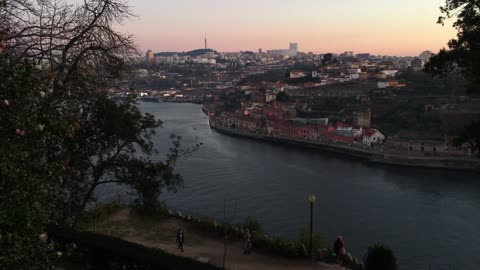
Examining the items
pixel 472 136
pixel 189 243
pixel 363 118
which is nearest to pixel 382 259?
pixel 472 136

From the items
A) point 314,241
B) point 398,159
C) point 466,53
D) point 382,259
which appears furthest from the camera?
point 398,159

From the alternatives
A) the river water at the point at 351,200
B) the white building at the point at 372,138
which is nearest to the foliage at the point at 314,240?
the river water at the point at 351,200

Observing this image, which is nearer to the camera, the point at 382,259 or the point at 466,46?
the point at 466,46

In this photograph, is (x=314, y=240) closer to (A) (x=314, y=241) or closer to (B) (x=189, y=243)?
(A) (x=314, y=241)

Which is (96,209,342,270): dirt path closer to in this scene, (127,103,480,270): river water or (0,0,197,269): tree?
(0,0,197,269): tree

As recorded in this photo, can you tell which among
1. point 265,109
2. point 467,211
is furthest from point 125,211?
point 265,109

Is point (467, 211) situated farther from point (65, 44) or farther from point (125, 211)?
point (65, 44)
